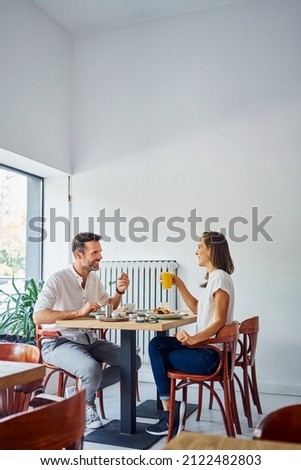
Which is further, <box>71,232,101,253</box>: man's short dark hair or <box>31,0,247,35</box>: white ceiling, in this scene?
<box>31,0,247,35</box>: white ceiling

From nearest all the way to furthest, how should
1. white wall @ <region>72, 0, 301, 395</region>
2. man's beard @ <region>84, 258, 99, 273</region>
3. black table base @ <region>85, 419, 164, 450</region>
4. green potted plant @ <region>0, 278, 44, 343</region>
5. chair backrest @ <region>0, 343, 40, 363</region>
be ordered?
chair backrest @ <region>0, 343, 40, 363</region> < black table base @ <region>85, 419, 164, 450</region> < man's beard @ <region>84, 258, 99, 273</region> < green potted plant @ <region>0, 278, 44, 343</region> < white wall @ <region>72, 0, 301, 395</region>

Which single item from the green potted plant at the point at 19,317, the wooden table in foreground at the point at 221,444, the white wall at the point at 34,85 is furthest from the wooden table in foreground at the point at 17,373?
the white wall at the point at 34,85

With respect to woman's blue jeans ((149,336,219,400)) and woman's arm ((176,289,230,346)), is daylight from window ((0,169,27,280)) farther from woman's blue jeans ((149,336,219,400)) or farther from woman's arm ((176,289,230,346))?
woman's arm ((176,289,230,346))

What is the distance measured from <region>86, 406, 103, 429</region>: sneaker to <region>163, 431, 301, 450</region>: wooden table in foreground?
2072 millimetres

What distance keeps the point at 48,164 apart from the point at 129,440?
250 cm

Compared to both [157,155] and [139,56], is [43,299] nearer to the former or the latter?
[157,155]

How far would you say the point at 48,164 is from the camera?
4355mm

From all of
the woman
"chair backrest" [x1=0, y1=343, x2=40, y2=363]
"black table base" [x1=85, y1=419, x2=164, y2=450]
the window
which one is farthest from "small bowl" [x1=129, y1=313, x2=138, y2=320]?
the window

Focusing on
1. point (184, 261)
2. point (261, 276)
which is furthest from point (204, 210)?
point (261, 276)

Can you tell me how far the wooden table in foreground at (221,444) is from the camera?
0.93 m

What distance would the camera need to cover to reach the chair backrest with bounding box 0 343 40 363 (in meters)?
2.00

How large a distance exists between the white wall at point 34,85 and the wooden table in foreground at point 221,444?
315cm

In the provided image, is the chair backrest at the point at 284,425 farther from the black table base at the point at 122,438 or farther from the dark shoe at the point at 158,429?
the dark shoe at the point at 158,429
